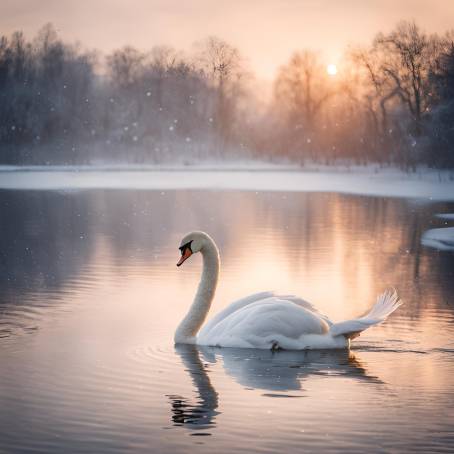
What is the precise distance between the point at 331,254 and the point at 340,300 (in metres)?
4.93

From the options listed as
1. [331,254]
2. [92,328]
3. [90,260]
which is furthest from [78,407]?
[331,254]

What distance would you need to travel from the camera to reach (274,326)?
26.0 ft

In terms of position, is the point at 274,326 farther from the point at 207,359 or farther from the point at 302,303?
the point at 207,359

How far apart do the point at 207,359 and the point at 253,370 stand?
53cm

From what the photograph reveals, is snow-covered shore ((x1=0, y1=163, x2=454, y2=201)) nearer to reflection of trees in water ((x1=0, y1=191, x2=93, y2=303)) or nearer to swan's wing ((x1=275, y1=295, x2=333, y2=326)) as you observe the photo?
reflection of trees in water ((x1=0, y1=191, x2=93, y2=303))

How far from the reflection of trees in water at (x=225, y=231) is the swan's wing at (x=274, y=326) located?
12.2 ft

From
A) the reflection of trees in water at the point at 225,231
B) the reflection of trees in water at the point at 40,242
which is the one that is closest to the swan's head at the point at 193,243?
the reflection of trees in water at the point at 40,242

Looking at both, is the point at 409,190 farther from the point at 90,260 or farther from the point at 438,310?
the point at 438,310

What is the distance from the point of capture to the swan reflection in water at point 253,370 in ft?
21.0

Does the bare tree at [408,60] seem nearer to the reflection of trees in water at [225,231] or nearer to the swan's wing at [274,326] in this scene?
the reflection of trees in water at [225,231]

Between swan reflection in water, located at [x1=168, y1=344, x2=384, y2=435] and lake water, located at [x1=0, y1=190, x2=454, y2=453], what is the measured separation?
0.02m

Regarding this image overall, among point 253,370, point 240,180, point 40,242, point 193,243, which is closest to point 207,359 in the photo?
point 253,370

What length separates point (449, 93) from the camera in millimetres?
38000

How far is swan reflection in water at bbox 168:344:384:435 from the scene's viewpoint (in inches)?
252
